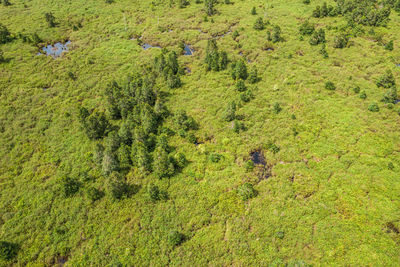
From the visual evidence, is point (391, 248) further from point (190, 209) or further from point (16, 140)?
point (16, 140)

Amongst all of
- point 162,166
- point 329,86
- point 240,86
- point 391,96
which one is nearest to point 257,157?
point 162,166

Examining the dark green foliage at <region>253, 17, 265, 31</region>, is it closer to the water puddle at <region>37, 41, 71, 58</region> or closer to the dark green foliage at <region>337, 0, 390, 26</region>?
the dark green foliage at <region>337, 0, 390, 26</region>

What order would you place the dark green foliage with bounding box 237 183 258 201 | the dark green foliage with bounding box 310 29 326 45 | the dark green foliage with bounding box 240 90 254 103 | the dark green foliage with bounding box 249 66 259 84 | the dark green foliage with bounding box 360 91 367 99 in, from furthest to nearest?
1. the dark green foliage with bounding box 310 29 326 45
2. the dark green foliage with bounding box 249 66 259 84
3. the dark green foliage with bounding box 240 90 254 103
4. the dark green foliage with bounding box 360 91 367 99
5. the dark green foliage with bounding box 237 183 258 201

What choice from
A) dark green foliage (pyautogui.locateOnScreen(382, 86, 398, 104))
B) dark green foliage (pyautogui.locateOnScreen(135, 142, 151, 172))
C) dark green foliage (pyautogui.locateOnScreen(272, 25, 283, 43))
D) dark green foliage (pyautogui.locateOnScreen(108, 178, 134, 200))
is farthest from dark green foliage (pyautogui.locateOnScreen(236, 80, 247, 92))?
dark green foliage (pyautogui.locateOnScreen(108, 178, 134, 200))

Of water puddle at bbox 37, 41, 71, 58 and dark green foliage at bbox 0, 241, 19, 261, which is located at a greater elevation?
water puddle at bbox 37, 41, 71, 58

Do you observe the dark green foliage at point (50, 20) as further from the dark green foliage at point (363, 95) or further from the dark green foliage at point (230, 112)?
the dark green foliage at point (363, 95)

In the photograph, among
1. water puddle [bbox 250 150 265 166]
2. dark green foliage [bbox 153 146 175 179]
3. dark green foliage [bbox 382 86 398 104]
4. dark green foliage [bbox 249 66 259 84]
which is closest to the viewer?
dark green foliage [bbox 153 146 175 179]

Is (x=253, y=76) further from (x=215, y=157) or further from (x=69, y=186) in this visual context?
(x=69, y=186)
